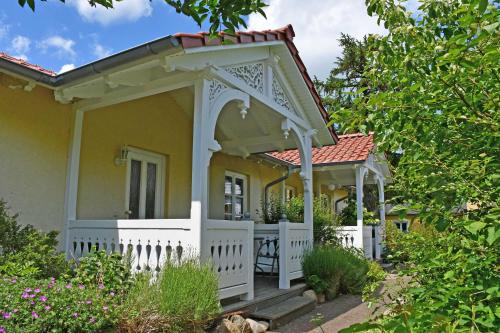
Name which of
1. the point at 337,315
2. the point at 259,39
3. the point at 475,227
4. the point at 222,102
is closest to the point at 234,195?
the point at 337,315

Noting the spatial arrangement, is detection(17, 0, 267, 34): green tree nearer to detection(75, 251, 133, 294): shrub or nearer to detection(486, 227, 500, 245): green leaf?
detection(486, 227, 500, 245): green leaf

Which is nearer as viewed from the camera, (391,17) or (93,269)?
(391,17)

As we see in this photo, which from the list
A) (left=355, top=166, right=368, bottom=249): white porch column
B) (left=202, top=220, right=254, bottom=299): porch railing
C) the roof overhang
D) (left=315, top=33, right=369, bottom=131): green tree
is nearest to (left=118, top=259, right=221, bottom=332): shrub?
(left=202, top=220, right=254, bottom=299): porch railing

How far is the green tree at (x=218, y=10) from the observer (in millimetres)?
2348

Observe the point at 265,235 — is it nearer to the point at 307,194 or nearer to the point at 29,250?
the point at 307,194

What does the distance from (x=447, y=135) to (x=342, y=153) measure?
33.4 feet

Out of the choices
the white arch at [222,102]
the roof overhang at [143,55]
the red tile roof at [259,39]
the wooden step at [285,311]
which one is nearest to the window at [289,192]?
the red tile roof at [259,39]

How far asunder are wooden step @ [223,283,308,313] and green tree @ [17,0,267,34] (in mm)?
3641

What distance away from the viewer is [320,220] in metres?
9.82

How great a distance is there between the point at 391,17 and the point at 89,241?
16.2 feet

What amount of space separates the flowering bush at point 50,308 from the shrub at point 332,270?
4246 millimetres

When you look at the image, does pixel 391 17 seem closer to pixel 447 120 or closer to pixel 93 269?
pixel 447 120

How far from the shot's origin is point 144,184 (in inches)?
292

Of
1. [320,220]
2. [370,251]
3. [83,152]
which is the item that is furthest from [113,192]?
[370,251]
